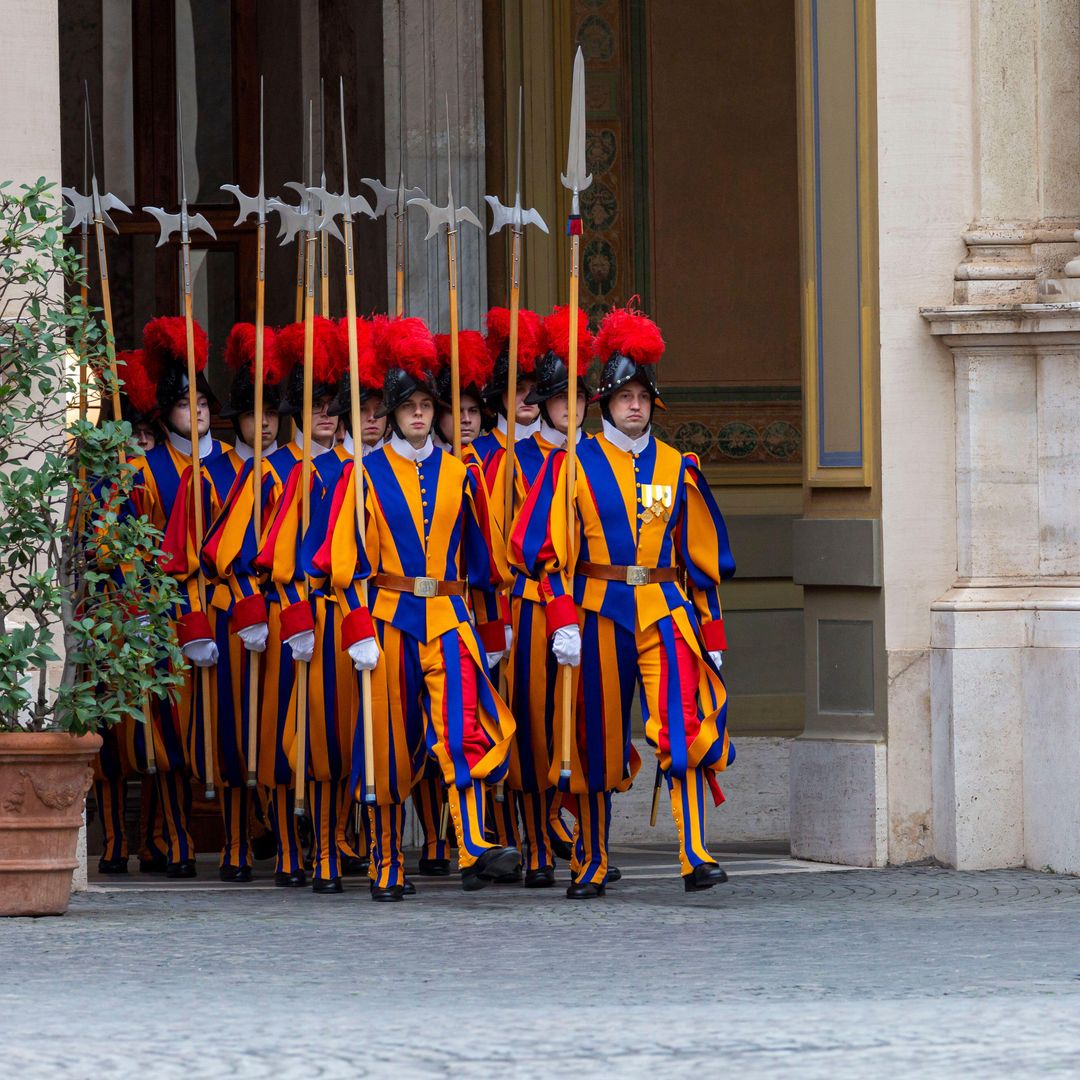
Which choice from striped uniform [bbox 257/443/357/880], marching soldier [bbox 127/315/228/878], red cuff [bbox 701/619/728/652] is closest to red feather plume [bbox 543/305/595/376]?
striped uniform [bbox 257/443/357/880]

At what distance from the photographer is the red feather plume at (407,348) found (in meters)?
8.84

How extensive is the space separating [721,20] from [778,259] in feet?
3.71

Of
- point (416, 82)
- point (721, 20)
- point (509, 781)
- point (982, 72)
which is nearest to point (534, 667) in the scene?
point (509, 781)

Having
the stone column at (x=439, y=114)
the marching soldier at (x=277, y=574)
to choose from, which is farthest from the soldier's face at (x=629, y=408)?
the stone column at (x=439, y=114)

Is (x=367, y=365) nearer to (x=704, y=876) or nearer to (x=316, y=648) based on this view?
(x=316, y=648)

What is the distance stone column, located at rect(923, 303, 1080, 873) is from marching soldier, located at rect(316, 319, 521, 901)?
174 centimetres

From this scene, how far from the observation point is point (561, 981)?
259 inches

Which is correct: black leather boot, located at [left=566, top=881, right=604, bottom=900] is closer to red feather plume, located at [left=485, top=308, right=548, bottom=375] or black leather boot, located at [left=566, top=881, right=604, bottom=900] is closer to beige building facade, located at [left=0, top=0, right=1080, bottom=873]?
beige building facade, located at [left=0, top=0, right=1080, bottom=873]

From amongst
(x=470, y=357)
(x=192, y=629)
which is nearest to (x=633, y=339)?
(x=470, y=357)

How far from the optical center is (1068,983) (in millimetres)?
6480

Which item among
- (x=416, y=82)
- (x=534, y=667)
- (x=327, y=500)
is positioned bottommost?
(x=534, y=667)

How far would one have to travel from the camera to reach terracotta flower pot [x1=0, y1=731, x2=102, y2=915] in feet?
25.5

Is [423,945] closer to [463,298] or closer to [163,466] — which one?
[163,466]

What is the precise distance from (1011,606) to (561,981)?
11.0ft
